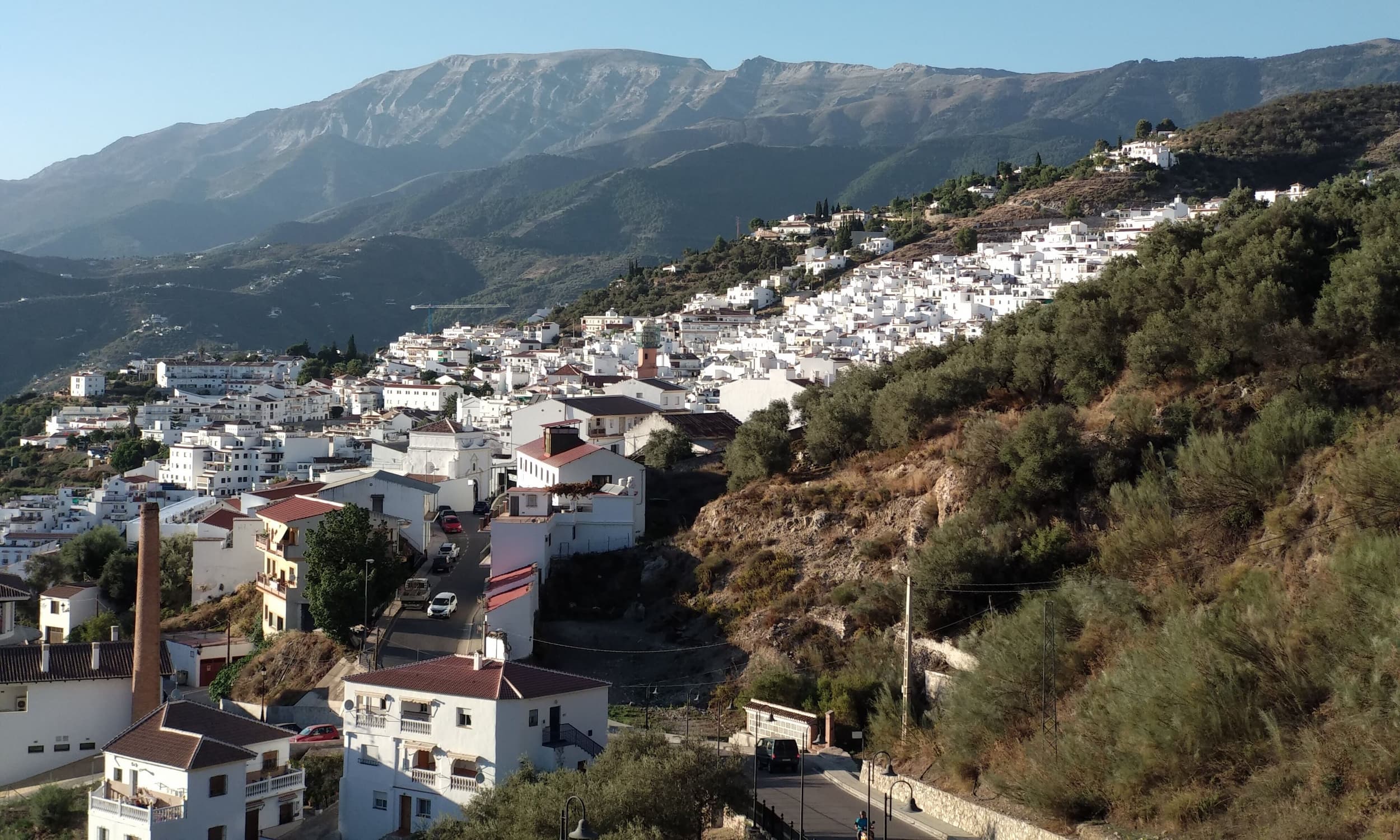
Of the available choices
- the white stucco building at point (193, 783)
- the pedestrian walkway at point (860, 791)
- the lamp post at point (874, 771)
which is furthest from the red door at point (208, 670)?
the lamp post at point (874, 771)

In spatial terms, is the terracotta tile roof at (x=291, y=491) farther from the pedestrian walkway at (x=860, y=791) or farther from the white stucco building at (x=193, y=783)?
the pedestrian walkway at (x=860, y=791)

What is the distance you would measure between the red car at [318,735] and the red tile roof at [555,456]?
9.03 meters

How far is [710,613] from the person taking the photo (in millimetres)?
24203

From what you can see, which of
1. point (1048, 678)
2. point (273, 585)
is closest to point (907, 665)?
point (1048, 678)

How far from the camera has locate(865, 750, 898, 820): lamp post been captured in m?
15.6

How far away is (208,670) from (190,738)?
8.34 metres

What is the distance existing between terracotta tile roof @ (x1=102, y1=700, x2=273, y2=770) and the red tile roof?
1081 cm

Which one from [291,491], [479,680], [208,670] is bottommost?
[208,670]

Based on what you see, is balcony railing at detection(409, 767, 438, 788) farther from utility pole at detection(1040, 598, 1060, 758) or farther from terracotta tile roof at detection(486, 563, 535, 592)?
utility pole at detection(1040, 598, 1060, 758)

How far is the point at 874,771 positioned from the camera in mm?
17359

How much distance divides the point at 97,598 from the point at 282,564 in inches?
354

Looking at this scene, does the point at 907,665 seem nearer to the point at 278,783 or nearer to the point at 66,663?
the point at 278,783

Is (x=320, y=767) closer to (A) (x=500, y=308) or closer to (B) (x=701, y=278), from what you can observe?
(B) (x=701, y=278)

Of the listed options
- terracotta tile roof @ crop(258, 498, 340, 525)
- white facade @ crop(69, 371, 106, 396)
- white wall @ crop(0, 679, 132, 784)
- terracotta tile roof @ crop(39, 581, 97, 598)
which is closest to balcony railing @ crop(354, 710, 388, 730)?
terracotta tile roof @ crop(258, 498, 340, 525)
